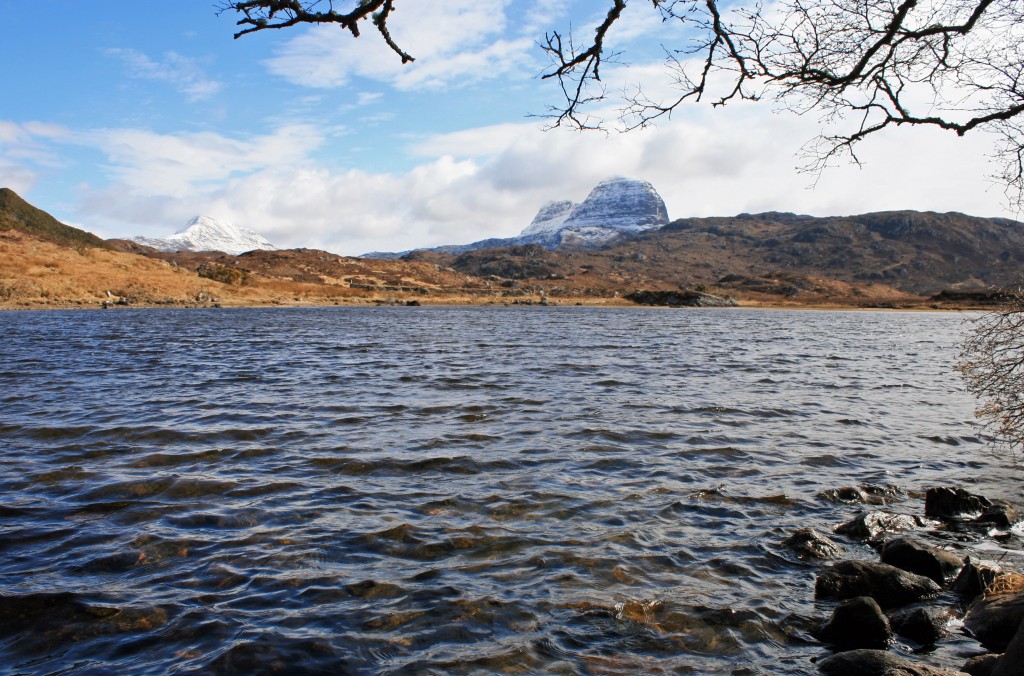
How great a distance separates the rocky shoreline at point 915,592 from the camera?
235 inches

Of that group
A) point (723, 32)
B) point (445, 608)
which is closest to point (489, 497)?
point (445, 608)

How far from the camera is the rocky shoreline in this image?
235 inches

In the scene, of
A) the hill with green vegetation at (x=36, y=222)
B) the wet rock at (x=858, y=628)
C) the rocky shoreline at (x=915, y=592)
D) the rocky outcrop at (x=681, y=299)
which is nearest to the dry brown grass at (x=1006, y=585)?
the rocky shoreline at (x=915, y=592)

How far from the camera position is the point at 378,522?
942 cm

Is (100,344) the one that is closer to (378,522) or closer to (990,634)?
(378,522)

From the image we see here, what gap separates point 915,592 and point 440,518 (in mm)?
6259

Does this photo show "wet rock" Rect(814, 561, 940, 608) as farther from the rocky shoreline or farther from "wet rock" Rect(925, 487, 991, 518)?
"wet rock" Rect(925, 487, 991, 518)

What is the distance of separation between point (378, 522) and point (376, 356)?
79.5 ft

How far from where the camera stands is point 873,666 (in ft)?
19.0

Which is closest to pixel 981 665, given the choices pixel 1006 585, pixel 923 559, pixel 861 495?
pixel 1006 585

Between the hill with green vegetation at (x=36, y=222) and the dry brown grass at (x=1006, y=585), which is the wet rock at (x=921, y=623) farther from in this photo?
the hill with green vegetation at (x=36, y=222)

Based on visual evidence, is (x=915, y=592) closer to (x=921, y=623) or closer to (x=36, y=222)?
(x=921, y=623)

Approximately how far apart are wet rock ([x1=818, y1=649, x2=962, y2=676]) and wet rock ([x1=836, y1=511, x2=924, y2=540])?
12.5 feet

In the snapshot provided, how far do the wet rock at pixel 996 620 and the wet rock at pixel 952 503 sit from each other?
143 inches
